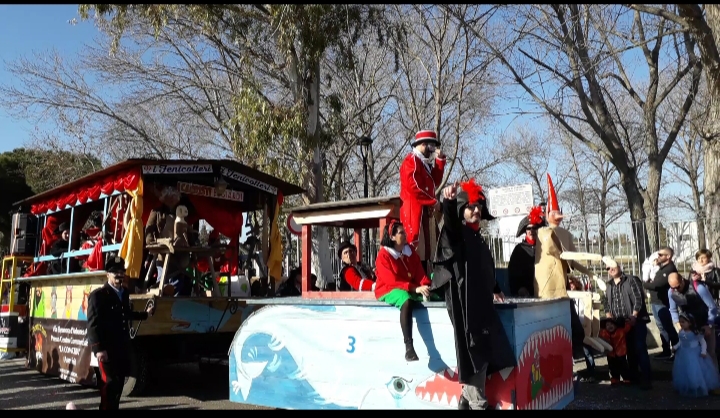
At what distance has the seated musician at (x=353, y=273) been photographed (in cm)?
679

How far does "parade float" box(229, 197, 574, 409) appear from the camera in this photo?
4.77 m

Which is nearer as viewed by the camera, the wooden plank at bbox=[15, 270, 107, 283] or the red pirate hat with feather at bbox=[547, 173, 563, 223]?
the red pirate hat with feather at bbox=[547, 173, 563, 223]

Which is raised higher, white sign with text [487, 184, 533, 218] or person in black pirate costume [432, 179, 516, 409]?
white sign with text [487, 184, 533, 218]

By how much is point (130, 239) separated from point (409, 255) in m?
4.62

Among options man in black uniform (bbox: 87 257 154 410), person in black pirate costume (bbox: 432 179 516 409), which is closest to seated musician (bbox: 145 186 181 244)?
man in black uniform (bbox: 87 257 154 410)

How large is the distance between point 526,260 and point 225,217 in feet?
17.7

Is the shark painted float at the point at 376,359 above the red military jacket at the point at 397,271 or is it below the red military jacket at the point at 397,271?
below

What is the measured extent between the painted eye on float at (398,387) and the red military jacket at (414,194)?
1253 mm

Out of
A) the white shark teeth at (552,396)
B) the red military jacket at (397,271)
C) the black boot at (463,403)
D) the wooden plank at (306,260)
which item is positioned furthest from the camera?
the wooden plank at (306,260)

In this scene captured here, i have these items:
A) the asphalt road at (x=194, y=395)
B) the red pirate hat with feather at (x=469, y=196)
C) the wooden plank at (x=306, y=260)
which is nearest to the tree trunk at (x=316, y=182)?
the asphalt road at (x=194, y=395)

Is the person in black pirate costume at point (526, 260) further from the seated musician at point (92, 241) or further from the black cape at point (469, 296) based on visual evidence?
the seated musician at point (92, 241)

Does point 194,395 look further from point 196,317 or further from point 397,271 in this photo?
point 397,271

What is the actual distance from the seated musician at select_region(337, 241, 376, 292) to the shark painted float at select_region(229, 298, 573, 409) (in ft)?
3.59

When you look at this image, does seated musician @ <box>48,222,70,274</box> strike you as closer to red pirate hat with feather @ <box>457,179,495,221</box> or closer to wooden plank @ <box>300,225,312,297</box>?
wooden plank @ <box>300,225,312,297</box>
